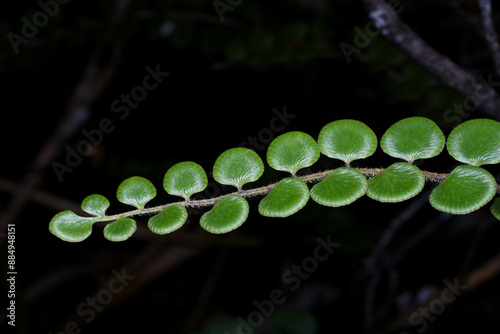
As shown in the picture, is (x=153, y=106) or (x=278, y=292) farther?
(x=153, y=106)

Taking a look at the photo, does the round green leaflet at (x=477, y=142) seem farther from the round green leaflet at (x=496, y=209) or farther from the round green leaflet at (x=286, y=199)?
the round green leaflet at (x=286, y=199)

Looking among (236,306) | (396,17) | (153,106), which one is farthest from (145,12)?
(236,306)

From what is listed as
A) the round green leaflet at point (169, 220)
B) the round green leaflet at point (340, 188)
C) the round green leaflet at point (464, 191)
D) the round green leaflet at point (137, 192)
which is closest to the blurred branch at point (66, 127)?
the round green leaflet at point (137, 192)

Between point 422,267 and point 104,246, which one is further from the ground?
point 104,246

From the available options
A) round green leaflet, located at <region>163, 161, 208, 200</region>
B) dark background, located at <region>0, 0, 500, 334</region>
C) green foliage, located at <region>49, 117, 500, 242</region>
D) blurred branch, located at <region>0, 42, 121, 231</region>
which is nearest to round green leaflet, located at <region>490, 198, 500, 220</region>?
green foliage, located at <region>49, 117, 500, 242</region>

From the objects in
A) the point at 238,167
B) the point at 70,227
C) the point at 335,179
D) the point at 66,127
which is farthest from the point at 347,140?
the point at 66,127

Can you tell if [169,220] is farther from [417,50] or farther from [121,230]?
[417,50]

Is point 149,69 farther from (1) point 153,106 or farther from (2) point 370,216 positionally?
(2) point 370,216
